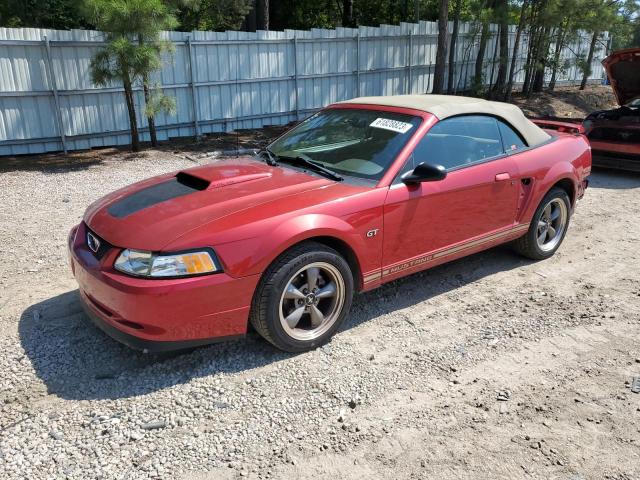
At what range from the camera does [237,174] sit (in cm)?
421

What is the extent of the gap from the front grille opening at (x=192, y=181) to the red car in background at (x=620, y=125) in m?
7.74

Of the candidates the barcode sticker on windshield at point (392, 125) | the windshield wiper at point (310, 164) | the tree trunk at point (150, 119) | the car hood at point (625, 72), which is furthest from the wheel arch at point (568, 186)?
the tree trunk at point (150, 119)

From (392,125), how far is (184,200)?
177cm

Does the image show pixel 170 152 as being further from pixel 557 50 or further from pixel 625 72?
pixel 557 50

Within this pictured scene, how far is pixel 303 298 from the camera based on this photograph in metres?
3.73

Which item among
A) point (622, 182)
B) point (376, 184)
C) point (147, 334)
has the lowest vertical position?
point (622, 182)

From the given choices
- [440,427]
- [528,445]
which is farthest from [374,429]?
[528,445]

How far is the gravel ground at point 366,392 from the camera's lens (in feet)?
9.37

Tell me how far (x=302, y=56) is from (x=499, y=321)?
11.5m

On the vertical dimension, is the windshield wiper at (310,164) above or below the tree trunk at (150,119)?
above

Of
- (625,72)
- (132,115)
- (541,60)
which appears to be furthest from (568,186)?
(541,60)

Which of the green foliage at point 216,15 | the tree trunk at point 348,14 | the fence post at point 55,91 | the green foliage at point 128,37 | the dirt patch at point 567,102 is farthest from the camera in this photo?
the tree trunk at point 348,14

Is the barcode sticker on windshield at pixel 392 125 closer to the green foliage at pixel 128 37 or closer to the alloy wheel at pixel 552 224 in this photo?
the alloy wheel at pixel 552 224

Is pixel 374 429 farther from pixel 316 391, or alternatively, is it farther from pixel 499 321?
pixel 499 321
